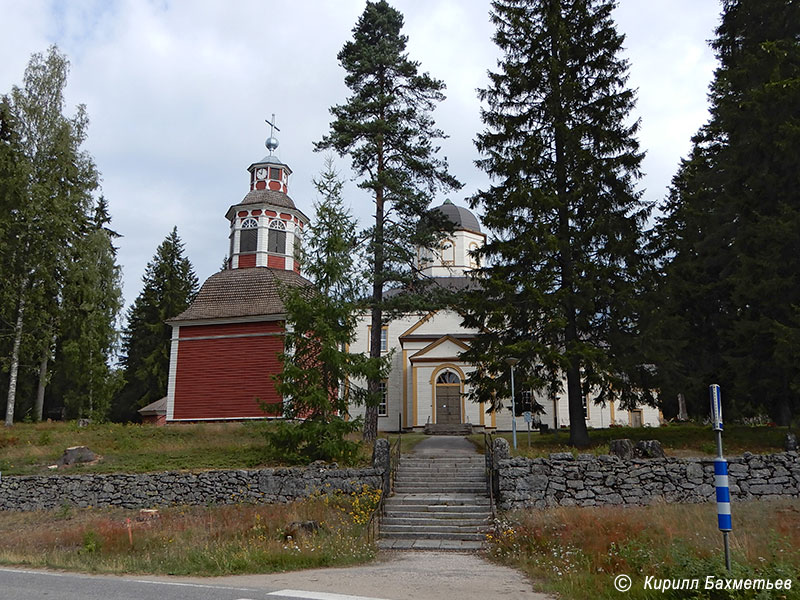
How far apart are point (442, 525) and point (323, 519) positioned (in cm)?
256

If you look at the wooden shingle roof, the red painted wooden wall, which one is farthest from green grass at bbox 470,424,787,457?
the wooden shingle roof

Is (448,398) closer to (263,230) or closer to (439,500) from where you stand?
(263,230)

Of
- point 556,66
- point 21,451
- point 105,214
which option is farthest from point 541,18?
point 105,214

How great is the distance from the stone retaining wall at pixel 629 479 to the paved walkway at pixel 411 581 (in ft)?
15.7

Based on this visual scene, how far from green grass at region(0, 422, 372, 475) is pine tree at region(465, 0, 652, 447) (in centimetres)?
589

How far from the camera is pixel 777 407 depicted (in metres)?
21.1

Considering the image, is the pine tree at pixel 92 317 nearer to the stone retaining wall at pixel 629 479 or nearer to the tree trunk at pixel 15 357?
the tree trunk at pixel 15 357

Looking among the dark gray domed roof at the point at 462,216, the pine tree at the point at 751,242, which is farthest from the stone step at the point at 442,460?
the dark gray domed roof at the point at 462,216

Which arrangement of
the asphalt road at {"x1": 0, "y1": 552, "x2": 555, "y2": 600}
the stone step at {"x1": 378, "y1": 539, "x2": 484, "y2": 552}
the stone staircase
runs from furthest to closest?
1. the stone staircase
2. the stone step at {"x1": 378, "y1": 539, "x2": 484, "y2": 552}
3. the asphalt road at {"x1": 0, "y1": 552, "x2": 555, "y2": 600}

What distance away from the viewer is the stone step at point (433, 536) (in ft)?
44.0

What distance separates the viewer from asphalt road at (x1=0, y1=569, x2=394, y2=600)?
7.44 meters

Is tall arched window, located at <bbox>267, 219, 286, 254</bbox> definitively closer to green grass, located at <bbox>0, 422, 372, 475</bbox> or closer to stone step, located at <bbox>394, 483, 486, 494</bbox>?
green grass, located at <bbox>0, 422, 372, 475</bbox>

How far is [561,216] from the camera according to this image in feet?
64.4

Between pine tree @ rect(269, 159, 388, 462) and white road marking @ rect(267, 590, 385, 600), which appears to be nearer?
white road marking @ rect(267, 590, 385, 600)
